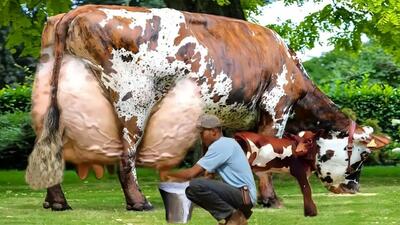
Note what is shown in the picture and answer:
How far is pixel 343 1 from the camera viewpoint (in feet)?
68.8

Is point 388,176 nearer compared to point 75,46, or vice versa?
point 75,46

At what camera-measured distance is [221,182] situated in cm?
926

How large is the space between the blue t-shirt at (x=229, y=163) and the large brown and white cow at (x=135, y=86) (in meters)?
0.40

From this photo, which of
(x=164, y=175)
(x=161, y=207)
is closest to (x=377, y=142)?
(x=161, y=207)

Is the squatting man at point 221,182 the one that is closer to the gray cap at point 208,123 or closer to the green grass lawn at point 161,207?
the gray cap at point 208,123

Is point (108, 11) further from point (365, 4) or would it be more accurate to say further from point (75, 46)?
point (365, 4)

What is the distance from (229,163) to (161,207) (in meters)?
4.50

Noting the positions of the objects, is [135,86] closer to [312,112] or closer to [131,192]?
[131,192]

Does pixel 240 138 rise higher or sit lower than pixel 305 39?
higher

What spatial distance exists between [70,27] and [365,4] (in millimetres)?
7428

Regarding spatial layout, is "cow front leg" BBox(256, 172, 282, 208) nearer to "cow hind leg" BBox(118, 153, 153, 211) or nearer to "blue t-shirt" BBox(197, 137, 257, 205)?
"cow hind leg" BBox(118, 153, 153, 211)

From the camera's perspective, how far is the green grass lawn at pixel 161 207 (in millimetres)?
11938

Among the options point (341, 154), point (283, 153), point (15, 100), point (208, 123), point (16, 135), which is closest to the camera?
point (208, 123)

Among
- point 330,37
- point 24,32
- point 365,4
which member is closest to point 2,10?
point 24,32
